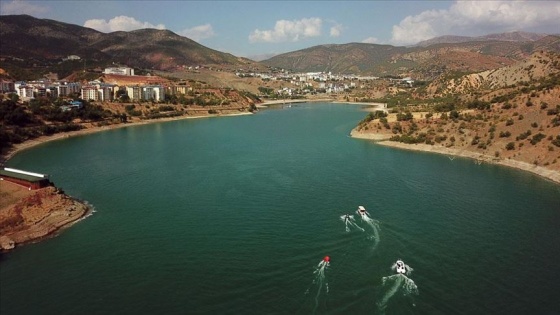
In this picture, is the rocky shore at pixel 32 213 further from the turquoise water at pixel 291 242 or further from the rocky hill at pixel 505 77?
the rocky hill at pixel 505 77

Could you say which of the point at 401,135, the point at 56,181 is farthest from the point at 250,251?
the point at 401,135

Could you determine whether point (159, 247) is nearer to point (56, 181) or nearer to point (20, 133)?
point (56, 181)

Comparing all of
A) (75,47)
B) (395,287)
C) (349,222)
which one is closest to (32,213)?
(349,222)

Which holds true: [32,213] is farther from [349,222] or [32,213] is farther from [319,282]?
[349,222]

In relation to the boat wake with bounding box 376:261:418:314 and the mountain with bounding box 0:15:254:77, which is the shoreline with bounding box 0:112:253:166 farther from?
the mountain with bounding box 0:15:254:77

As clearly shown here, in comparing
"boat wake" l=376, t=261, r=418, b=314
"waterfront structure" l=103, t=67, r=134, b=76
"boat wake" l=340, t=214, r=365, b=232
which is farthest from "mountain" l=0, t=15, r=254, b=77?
"boat wake" l=376, t=261, r=418, b=314

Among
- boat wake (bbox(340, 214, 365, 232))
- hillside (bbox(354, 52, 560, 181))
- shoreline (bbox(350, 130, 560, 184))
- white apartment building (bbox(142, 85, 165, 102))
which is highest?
white apartment building (bbox(142, 85, 165, 102))

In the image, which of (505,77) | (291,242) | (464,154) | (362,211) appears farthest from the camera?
(505,77)
